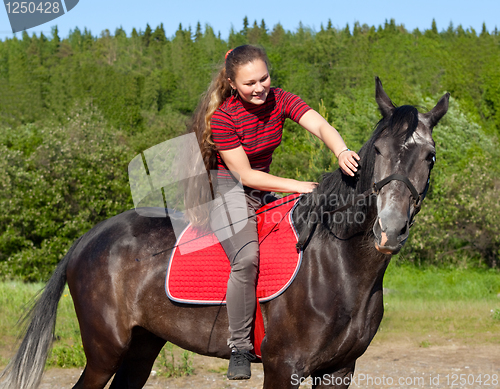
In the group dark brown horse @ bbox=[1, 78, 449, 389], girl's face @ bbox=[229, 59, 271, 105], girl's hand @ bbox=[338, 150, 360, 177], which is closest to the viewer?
dark brown horse @ bbox=[1, 78, 449, 389]

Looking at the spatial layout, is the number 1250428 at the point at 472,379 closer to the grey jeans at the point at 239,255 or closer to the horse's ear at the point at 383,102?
the grey jeans at the point at 239,255

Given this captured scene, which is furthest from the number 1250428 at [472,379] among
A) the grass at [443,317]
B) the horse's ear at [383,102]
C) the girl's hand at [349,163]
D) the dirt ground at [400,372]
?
the horse's ear at [383,102]

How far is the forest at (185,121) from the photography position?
2111cm

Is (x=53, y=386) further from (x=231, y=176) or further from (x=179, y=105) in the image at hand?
(x=179, y=105)

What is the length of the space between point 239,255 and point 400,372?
4036 mm

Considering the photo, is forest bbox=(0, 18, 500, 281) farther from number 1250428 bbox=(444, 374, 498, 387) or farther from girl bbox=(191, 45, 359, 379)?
number 1250428 bbox=(444, 374, 498, 387)

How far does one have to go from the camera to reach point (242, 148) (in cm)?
322

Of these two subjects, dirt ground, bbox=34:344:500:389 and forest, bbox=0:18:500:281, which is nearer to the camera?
dirt ground, bbox=34:344:500:389

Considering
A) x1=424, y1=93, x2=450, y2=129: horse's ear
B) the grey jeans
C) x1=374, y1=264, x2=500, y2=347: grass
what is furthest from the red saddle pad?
x1=374, y1=264, x2=500, y2=347: grass

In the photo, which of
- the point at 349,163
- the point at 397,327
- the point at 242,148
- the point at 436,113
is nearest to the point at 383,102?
the point at 436,113

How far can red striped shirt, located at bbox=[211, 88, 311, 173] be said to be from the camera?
3.23 metres

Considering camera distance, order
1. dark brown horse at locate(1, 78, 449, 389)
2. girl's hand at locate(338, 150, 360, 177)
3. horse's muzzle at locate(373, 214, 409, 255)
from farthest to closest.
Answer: girl's hand at locate(338, 150, 360, 177) → dark brown horse at locate(1, 78, 449, 389) → horse's muzzle at locate(373, 214, 409, 255)

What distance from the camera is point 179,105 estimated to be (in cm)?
6956

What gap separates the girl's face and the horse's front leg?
1.88m
